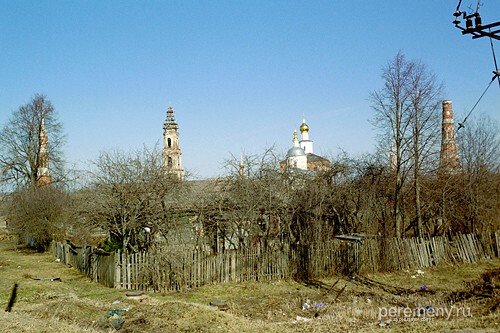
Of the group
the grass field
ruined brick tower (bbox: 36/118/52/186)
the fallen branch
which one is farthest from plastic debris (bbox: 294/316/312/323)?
ruined brick tower (bbox: 36/118/52/186)

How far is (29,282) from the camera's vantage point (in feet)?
44.7

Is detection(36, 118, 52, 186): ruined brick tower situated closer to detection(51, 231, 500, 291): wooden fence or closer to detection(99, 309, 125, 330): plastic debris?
detection(51, 231, 500, 291): wooden fence

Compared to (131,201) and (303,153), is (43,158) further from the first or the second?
(303,153)

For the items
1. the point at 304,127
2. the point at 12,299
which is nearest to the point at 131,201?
the point at 12,299

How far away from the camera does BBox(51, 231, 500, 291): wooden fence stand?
41.4 feet

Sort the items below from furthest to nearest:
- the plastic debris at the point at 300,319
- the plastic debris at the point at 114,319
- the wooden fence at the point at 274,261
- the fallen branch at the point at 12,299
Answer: the wooden fence at the point at 274,261
the fallen branch at the point at 12,299
the plastic debris at the point at 300,319
the plastic debris at the point at 114,319

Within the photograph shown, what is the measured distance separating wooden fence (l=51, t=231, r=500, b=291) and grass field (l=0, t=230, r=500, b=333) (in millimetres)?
442

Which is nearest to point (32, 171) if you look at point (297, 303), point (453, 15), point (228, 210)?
point (228, 210)

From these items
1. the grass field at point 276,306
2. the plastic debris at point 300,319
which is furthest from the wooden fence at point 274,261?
the plastic debris at point 300,319

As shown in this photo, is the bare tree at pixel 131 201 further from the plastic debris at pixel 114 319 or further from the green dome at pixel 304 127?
the green dome at pixel 304 127

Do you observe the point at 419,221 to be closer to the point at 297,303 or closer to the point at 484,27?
the point at 297,303

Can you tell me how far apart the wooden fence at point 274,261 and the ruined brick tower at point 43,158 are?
17.2 meters

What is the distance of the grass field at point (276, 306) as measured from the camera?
7.97 metres

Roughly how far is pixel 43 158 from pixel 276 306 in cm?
2729
